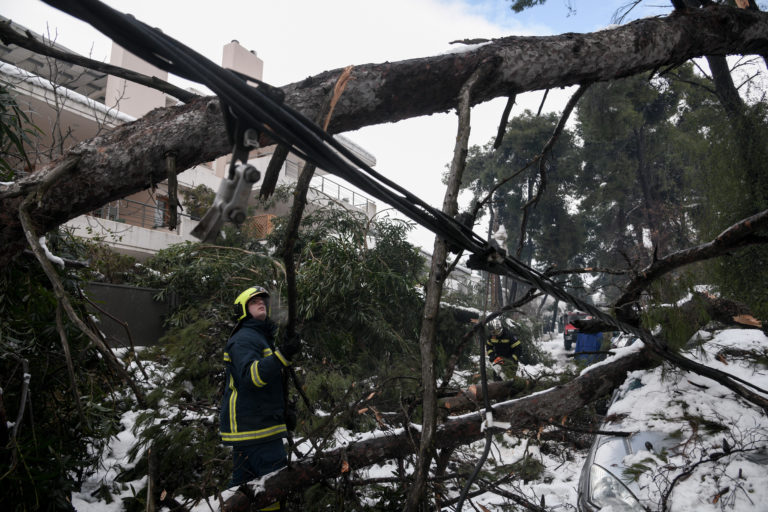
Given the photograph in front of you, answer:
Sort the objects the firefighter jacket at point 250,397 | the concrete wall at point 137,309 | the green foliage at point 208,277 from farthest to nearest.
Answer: the concrete wall at point 137,309
the green foliage at point 208,277
the firefighter jacket at point 250,397

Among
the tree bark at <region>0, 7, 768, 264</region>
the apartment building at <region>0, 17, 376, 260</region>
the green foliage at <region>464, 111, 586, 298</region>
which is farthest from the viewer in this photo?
the green foliage at <region>464, 111, 586, 298</region>

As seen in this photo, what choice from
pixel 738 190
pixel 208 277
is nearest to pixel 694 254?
pixel 738 190

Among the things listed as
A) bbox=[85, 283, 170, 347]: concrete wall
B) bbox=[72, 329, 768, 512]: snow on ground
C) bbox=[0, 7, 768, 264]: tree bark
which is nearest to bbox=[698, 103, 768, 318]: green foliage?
bbox=[72, 329, 768, 512]: snow on ground

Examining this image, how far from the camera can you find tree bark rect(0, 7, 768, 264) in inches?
84.1

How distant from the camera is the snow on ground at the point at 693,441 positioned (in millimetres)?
2396

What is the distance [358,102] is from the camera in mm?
2232

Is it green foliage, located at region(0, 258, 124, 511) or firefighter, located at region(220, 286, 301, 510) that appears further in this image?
firefighter, located at region(220, 286, 301, 510)

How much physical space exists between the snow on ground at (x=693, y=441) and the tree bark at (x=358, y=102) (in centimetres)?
203

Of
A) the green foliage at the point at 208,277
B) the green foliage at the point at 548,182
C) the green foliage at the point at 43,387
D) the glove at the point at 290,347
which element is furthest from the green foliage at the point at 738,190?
the green foliage at the point at 548,182

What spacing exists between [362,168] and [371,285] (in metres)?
5.38

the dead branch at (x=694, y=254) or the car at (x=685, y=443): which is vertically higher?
the dead branch at (x=694, y=254)

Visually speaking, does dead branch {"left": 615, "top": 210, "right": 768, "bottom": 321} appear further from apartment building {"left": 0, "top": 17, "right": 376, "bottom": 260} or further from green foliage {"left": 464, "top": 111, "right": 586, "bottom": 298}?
green foliage {"left": 464, "top": 111, "right": 586, "bottom": 298}

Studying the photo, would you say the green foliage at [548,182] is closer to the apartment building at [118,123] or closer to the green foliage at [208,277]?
the apartment building at [118,123]

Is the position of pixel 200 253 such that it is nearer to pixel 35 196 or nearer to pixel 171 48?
pixel 35 196
